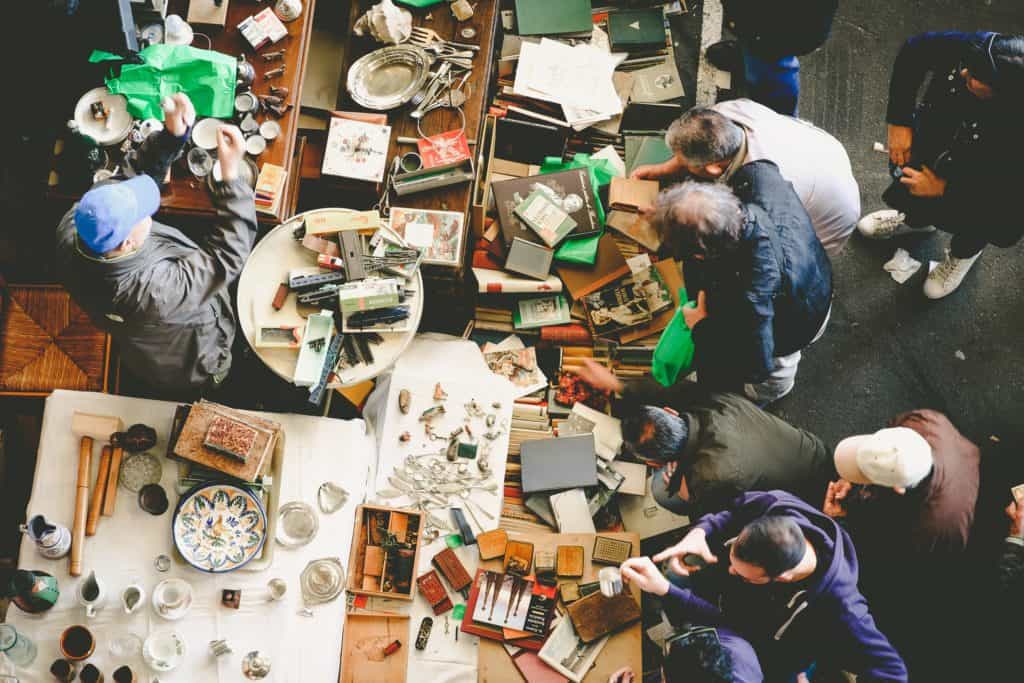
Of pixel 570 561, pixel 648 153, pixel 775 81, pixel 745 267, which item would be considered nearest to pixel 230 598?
pixel 570 561

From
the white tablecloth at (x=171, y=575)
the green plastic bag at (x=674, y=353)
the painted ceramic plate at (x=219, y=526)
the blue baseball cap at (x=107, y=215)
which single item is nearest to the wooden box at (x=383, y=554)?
the white tablecloth at (x=171, y=575)

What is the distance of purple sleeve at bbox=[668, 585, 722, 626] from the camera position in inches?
135

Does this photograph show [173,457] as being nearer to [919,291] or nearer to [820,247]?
[820,247]

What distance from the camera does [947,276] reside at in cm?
461

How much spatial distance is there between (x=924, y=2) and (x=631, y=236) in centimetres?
275

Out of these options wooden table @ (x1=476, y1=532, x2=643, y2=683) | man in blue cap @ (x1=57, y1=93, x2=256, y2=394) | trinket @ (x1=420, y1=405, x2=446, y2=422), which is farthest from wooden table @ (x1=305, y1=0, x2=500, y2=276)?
wooden table @ (x1=476, y1=532, x2=643, y2=683)

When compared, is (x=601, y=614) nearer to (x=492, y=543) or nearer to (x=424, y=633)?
(x=492, y=543)

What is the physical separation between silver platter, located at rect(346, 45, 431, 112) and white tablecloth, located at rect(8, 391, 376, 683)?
1.78 m

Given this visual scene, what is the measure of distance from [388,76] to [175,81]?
3.59 ft

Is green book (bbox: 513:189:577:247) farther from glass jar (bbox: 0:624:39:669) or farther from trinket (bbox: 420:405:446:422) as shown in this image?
glass jar (bbox: 0:624:39:669)

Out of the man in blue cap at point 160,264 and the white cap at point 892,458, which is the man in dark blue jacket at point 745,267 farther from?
the man in blue cap at point 160,264

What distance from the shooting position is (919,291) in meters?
4.79

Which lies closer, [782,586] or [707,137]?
[782,586]

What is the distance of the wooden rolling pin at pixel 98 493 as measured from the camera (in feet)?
11.4
